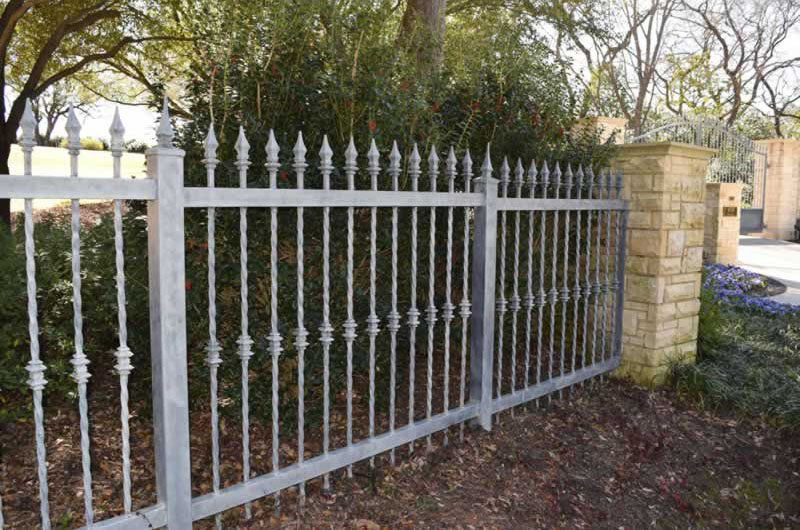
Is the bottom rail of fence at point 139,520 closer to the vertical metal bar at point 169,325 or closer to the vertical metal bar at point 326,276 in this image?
the vertical metal bar at point 169,325

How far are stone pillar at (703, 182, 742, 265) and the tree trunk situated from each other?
7921 mm

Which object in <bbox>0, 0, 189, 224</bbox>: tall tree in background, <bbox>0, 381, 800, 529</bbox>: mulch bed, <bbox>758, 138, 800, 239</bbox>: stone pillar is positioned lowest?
<bbox>0, 381, 800, 529</bbox>: mulch bed

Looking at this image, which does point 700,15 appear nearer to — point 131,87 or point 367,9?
point 131,87

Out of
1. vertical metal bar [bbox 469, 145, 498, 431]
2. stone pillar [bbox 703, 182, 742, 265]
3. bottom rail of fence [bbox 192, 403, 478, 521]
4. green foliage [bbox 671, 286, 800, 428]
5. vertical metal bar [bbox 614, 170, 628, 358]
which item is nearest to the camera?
bottom rail of fence [bbox 192, 403, 478, 521]

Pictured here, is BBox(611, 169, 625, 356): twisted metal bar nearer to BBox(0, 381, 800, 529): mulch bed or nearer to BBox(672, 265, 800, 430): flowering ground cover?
BBox(672, 265, 800, 430): flowering ground cover

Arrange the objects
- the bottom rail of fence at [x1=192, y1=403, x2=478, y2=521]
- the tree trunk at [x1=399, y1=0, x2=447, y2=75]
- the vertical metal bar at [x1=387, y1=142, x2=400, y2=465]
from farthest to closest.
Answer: the tree trunk at [x1=399, y1=0, x2=447, y2=75]
the vertical metal bar at [x1=387, y1=142, x2=400, y2=465]
the bottom rail of fence at [x1=192, y1=403, x2=478, y2=521]

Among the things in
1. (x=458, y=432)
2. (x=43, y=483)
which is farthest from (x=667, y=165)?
(x=43, y=483)

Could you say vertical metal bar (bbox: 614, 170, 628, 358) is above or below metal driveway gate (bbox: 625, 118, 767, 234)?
below

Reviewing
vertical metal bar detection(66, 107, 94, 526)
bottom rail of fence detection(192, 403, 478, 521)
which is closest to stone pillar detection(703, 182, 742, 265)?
bottom rail of fence detection(192, 403, 478, 521)

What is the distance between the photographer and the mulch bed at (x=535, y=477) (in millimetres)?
2889

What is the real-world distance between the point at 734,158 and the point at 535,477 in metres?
17.2

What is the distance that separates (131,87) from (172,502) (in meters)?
12.7

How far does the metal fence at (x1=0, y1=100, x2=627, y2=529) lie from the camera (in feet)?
7.23

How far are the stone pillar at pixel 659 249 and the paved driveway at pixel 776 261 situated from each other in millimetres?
4512
